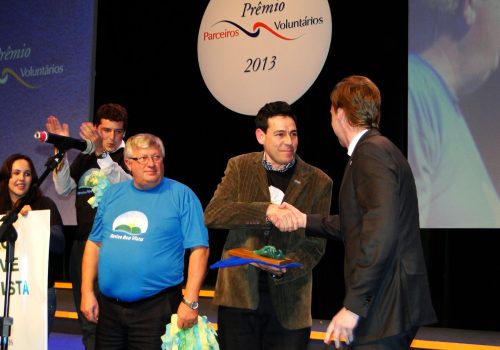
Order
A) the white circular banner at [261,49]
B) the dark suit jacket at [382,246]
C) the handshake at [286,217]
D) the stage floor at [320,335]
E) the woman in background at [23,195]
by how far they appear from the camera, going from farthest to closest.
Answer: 1. the white circular banner at [261,49]
2. the stage floor at [320,335]
3. the woman in background at [23,195]
4. the handshake at [286,217]
5. the dark suit jacket at [382,246]

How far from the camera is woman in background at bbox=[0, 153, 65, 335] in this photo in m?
4.04

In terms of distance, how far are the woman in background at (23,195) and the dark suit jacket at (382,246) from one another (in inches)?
90.5

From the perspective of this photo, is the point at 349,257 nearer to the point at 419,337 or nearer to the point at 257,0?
the point at 419,337

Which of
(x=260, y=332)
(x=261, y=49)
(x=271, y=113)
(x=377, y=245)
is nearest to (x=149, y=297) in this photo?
(x=260, y=332)

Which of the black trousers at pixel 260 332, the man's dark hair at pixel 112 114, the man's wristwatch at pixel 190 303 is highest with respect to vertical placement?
the man's dark hair at pixel 112 114

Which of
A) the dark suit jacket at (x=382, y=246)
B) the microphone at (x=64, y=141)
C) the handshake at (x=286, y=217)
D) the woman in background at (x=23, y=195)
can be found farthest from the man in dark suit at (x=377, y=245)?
the woman in background at (x=23, y=195)

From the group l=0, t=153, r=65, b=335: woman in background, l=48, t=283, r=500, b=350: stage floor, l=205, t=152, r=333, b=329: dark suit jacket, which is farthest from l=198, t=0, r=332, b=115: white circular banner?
l=205, t=152, r=333, b=329: dark suit jacket

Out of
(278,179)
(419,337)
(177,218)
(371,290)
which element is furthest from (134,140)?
(419,337)

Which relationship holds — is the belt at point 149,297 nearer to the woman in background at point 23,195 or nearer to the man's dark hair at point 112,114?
the woman in background at point 23,195

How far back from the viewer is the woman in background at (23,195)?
4039 millimetres

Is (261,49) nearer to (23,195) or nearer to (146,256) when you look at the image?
(23,195)

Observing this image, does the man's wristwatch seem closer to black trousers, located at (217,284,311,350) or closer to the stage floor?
black trousers, located at (217,284,311,350)

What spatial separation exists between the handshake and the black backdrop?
121 inches

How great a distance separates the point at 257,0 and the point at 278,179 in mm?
3776
